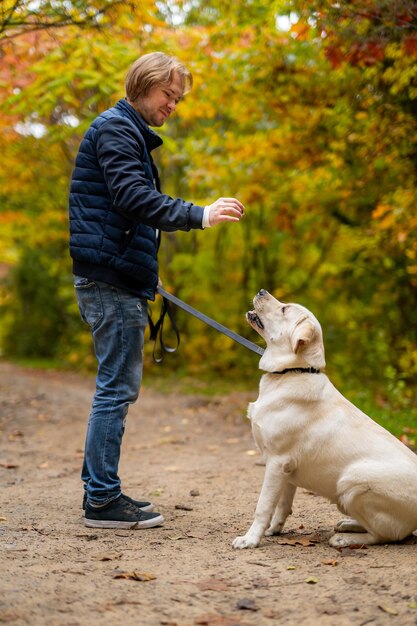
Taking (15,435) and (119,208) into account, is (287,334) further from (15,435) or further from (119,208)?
(15,435)

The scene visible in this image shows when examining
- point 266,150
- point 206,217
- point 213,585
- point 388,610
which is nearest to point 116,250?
point 206,217

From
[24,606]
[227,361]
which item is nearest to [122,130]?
[24,606]

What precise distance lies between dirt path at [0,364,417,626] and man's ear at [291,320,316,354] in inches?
41.5

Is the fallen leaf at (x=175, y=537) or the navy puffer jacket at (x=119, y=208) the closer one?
the navy puffer jacket at (x=119, y=208)

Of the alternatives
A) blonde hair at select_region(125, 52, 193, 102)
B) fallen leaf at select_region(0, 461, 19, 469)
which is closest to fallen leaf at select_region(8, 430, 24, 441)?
fallen leaf at select_region(0, 461, 19, 469)

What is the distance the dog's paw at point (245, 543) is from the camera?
12.5 feet

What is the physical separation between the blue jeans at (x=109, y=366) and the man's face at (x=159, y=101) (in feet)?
3.35

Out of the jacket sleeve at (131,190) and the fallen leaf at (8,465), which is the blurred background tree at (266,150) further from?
the fallen leaf at (8,465)

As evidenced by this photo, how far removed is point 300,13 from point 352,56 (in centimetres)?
90

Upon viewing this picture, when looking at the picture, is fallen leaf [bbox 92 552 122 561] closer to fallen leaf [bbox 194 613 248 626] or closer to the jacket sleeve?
fallen leaf [bbox 194 613 248 626]

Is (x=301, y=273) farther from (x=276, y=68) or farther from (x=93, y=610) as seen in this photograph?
(x=93, y=610)

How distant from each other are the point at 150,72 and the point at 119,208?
810 millimetres

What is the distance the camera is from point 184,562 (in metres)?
3.58

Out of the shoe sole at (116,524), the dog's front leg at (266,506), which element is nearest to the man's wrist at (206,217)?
the dog's front leg at (266,506)
